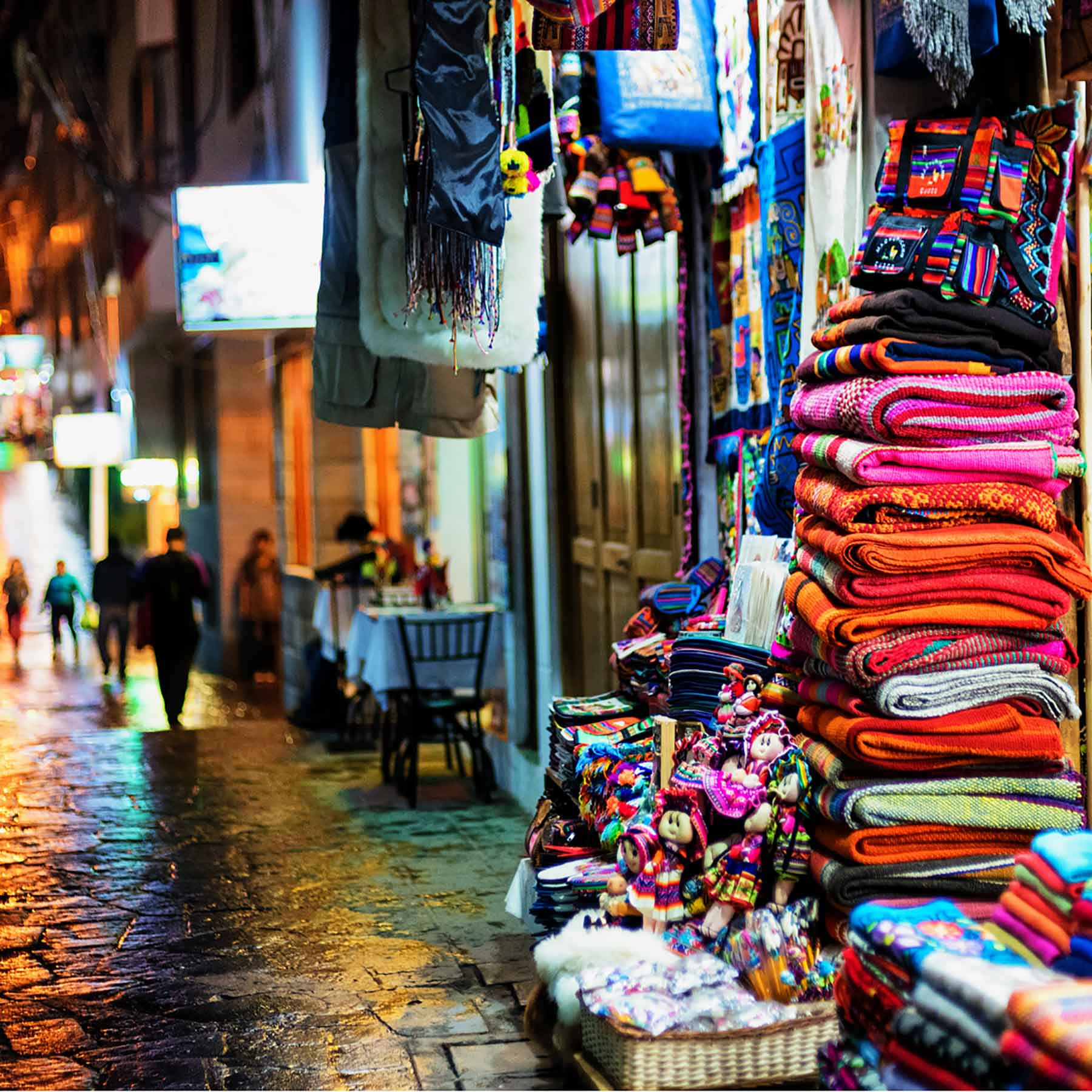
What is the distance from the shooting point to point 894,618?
352 centimetres

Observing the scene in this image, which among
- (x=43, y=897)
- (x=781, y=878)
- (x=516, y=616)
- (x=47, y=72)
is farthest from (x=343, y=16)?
(x=47, y=72)

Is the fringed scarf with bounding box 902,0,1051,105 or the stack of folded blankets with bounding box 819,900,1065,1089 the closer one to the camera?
the stack of folded blankets with bounding box 819,900,1065,1089

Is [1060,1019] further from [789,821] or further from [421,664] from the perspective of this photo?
[421,664]

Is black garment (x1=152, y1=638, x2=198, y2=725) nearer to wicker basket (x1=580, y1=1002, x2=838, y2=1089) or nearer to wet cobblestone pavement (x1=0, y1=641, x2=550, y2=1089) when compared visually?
wet cobblestone pavement (x1=0, y1=641, x2=550, y2=1089)

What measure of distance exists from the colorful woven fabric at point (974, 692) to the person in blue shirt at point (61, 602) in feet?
59.9

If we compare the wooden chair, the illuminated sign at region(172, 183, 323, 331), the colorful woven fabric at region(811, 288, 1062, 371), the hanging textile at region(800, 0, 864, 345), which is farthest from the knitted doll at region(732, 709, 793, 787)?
the wooden chair

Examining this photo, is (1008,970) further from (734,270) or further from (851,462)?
(734,270)

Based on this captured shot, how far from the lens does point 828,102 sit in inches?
179

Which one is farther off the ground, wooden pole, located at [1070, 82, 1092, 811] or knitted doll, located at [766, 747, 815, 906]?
wooden pole, located at [1070, 82, 1092, 811]

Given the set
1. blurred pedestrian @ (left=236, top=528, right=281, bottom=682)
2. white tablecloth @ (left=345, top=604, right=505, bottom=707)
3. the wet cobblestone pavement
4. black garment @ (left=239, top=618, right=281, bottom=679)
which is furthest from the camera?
black garment @ (left=239, top=618, right=281, bottom=679)

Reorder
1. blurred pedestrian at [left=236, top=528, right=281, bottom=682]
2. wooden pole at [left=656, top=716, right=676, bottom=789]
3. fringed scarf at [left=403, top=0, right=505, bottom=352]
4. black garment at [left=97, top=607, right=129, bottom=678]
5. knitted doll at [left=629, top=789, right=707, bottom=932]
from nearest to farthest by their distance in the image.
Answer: knitted doll at [left=629, top=789, right=707, bottom=932] → wooden pole at [left=656, top=716, right=676, bottom=789] → fringed scarf at [left=403, top=0, right=505, bottom=352] → black garment at [left=97, top=607, right=129, bottom=678] → blurred pedestrian at [left=236, top=528, right=281, bottom=682]

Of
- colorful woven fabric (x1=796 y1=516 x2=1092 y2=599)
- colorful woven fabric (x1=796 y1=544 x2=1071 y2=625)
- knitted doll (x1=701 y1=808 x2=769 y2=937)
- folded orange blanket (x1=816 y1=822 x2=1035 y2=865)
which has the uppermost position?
colorful woven fabric (x1=796 y1=516 x2=1092 y2=599)

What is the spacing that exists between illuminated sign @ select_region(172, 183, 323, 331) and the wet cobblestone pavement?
2.78 meters

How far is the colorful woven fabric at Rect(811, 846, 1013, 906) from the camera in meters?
3.53
